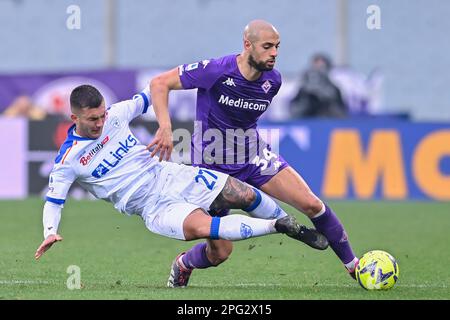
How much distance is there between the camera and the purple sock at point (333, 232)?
877cm

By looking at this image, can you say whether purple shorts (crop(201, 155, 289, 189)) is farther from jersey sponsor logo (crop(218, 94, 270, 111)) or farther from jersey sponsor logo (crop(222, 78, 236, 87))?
jersey sponsor logo (crop(222, 78, 236, 87))

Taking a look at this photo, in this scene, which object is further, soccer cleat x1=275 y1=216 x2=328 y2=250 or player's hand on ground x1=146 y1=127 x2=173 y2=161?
player's hand on ground x1=146 y1=127 x2=173 y2=161

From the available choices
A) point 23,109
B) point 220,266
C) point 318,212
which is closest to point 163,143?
point 318,212

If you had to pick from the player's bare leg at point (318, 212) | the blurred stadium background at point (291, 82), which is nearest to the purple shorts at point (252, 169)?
the player's bare leg at point (318, 212)

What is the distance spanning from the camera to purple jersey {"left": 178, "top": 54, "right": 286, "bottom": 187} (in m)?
8.88

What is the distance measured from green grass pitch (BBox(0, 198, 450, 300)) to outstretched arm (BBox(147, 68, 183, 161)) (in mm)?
1044

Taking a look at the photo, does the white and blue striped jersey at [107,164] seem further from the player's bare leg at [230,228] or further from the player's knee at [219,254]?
the player's knee at [219,254]

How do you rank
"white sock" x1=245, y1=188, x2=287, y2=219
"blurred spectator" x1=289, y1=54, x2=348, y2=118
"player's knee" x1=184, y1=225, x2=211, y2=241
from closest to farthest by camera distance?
1. "player's knee" x1=184, y1=225, x2=211, y2=241
2. "white sock" x1=245, y1=188, x2=287, y2=219
3. "blurred spectator" x1=289, y1=54, x2=348, y2=118

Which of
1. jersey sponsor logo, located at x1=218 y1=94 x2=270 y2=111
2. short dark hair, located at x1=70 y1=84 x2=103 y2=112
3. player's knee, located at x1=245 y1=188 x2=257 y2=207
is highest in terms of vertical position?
short dark hair, located at x1=70 y1=84 x2=103 y2=112

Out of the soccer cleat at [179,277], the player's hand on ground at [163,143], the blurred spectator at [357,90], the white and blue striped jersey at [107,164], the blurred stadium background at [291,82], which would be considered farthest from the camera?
the blurred spectator at [357,90]

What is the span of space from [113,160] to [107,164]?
0.06 meters

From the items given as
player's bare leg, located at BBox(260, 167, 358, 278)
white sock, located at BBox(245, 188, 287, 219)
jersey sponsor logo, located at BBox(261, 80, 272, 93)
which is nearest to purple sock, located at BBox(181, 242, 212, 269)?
white sock, located at BBox(245, 188, 287, 219)

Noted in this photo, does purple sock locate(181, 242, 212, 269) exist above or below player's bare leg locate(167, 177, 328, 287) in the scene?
below

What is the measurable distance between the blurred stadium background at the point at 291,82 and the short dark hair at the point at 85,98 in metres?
1.41
